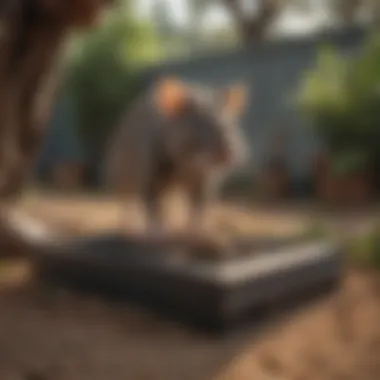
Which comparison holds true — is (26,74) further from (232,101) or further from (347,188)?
(347,188)

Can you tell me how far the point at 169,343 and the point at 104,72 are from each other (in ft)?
12.5

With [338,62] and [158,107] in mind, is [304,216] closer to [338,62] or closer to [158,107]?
[338,62]

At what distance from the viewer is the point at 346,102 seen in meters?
3.47

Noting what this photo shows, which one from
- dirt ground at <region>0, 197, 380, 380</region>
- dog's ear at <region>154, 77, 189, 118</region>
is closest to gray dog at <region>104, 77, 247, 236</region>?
dog's ear at <region>154, 77, 189, 118</region>

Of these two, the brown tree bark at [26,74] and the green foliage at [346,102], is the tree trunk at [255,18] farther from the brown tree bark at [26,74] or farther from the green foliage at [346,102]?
the brown tree bark at [26,74]

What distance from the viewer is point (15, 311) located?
6.23 feet

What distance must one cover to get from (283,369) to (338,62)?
232cm

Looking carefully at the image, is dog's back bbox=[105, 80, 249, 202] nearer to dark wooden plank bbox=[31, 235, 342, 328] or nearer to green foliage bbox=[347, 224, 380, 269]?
dark wooden plank bbox=[31, 235, 342, 328]

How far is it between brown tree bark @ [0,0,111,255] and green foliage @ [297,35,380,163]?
5.07 ft

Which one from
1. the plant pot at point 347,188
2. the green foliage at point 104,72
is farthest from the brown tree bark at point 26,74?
the green foliage at point 104,72

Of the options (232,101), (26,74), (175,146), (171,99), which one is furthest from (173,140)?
(26,74)

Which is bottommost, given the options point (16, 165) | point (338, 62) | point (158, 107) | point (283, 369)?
point (283, 369)

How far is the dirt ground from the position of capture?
4.85ft

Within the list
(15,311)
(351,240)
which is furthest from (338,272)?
(15,311)
